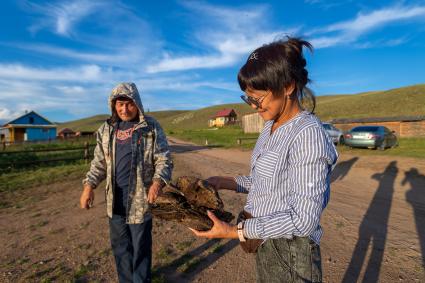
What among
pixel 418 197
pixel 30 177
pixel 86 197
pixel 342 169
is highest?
pixel 86 197

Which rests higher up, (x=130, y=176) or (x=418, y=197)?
(x=130, y=176)

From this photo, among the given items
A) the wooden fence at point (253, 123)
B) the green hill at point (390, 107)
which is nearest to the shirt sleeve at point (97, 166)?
the wooden fence at point (253, 123)

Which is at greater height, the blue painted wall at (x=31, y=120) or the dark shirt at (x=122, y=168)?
the blue painted wall at (x=31, y=120)

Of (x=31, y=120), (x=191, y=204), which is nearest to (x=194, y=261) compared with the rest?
(x=191, y=204)

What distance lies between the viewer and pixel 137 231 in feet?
10.1

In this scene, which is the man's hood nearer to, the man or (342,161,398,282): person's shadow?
the man

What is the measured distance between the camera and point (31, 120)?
48.2 meters

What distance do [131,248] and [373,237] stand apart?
387 centimetres

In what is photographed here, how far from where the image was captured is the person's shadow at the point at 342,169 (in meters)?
9.93

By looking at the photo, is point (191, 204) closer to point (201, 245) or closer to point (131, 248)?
point (131, 248)

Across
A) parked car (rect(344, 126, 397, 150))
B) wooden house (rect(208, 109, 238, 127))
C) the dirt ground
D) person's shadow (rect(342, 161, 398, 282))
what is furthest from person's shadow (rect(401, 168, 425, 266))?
wooden house (rect(208, 109, 238, 127))

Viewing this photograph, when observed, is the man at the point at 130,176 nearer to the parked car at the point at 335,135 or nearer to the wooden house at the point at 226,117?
the parked car at the point at 335,135

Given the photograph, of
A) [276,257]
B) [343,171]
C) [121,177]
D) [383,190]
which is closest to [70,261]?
[121,177]

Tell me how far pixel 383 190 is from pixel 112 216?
7508 mm
